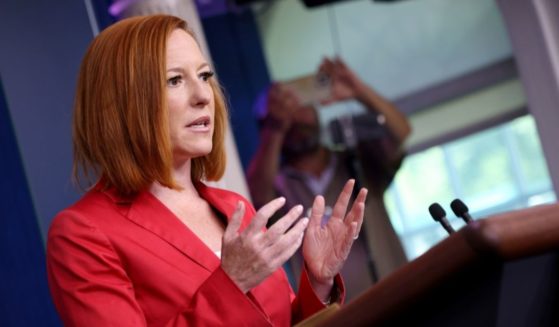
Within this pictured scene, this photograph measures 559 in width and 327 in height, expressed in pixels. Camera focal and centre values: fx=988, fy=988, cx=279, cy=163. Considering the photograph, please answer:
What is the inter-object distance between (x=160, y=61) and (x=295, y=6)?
3.45 m

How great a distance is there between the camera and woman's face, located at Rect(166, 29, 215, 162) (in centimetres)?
183

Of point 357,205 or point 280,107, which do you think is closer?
point 357,205

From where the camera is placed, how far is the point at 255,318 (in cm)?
161

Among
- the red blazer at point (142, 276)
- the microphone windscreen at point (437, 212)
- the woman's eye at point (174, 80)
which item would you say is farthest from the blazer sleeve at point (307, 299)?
the woman's eye at point (174, 80)

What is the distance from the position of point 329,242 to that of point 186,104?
374 mm

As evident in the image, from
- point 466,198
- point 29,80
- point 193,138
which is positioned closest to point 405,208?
point 466,198

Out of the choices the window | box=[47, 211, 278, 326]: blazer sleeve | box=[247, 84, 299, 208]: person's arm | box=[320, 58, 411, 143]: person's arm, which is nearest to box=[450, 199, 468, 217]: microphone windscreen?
box=[47, 211, 278, 326]: blazer sleeve

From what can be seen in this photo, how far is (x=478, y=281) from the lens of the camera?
1.17 metres

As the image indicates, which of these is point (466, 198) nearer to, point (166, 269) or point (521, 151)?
point (521, 151)

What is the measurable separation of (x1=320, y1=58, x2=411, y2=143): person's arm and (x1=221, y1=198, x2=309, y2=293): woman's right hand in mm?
3531

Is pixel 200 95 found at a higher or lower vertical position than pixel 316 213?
higher

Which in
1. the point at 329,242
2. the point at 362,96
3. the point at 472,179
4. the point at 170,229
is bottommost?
the point at 472,179

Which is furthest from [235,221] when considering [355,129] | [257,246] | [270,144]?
[355,129]

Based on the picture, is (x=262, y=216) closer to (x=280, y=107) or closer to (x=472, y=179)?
(x=280, y=107)
